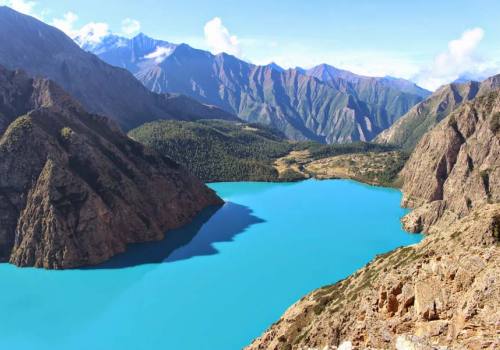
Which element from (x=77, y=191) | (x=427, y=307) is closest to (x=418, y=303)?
(x=427, y=307)

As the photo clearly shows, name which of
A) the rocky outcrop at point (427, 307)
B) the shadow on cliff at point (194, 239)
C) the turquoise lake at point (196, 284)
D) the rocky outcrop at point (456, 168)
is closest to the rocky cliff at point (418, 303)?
the rocky outcrop at point (427, 307)

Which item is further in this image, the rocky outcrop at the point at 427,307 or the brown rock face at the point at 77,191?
the brown rock face at the point at 77,191

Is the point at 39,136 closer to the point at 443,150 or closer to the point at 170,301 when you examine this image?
the point at 170,301

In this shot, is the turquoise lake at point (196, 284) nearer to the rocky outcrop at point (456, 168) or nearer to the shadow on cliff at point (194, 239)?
the shadow on cliff at point (194, 239)

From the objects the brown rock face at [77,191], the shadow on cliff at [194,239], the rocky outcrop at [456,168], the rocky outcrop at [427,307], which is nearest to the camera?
the rocky outcrop at [427,307]

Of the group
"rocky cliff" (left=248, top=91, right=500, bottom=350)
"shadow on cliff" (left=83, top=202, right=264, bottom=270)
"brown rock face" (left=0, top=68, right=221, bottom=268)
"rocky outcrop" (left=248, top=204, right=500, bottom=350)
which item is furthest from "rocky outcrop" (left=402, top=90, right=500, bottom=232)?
Result: "rocky outcrop" (left=248, top=204, right=500, bottom=350)

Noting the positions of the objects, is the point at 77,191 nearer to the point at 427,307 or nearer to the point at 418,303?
the point at 418,303

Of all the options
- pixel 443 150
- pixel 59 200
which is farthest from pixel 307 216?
pixel 59 200

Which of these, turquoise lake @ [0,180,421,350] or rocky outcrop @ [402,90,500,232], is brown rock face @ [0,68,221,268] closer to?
turquoise lake @ [0,180,421,350]
